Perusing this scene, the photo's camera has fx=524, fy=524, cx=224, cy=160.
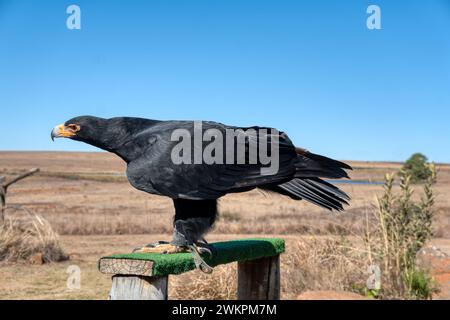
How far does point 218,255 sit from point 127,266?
116cm

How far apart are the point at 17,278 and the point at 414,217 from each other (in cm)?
804

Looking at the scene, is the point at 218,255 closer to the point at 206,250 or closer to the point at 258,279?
the point at 206,250

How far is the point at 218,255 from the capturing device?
4488mm

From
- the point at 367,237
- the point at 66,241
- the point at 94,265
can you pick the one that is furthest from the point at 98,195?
the point at 367,237

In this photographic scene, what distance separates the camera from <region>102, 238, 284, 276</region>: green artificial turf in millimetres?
3555

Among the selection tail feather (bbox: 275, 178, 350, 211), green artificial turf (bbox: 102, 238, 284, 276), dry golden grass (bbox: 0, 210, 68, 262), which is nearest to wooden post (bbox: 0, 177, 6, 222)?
dry golden grass (bbox: 0, 210, 68, 262)

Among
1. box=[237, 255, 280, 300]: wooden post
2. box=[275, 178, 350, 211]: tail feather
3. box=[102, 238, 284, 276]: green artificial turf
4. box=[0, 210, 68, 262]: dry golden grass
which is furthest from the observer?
box=[0, 210, 68, 262]: dry golden grass

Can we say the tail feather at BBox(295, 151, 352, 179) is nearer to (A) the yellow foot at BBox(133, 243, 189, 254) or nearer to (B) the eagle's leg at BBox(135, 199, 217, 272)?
(B) the eagle's leg at BBox(135, 199, 217, 272)

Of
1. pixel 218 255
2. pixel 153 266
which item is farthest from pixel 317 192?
pixel 153 266

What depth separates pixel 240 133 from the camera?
14.1ft

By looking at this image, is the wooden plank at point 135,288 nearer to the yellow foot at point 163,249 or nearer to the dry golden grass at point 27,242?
the yellow foot at point 163,249

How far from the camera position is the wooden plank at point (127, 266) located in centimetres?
345

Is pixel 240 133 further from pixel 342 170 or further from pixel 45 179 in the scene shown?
pixel 45 179

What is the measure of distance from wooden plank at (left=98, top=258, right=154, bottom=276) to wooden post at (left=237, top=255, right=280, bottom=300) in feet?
7.49
